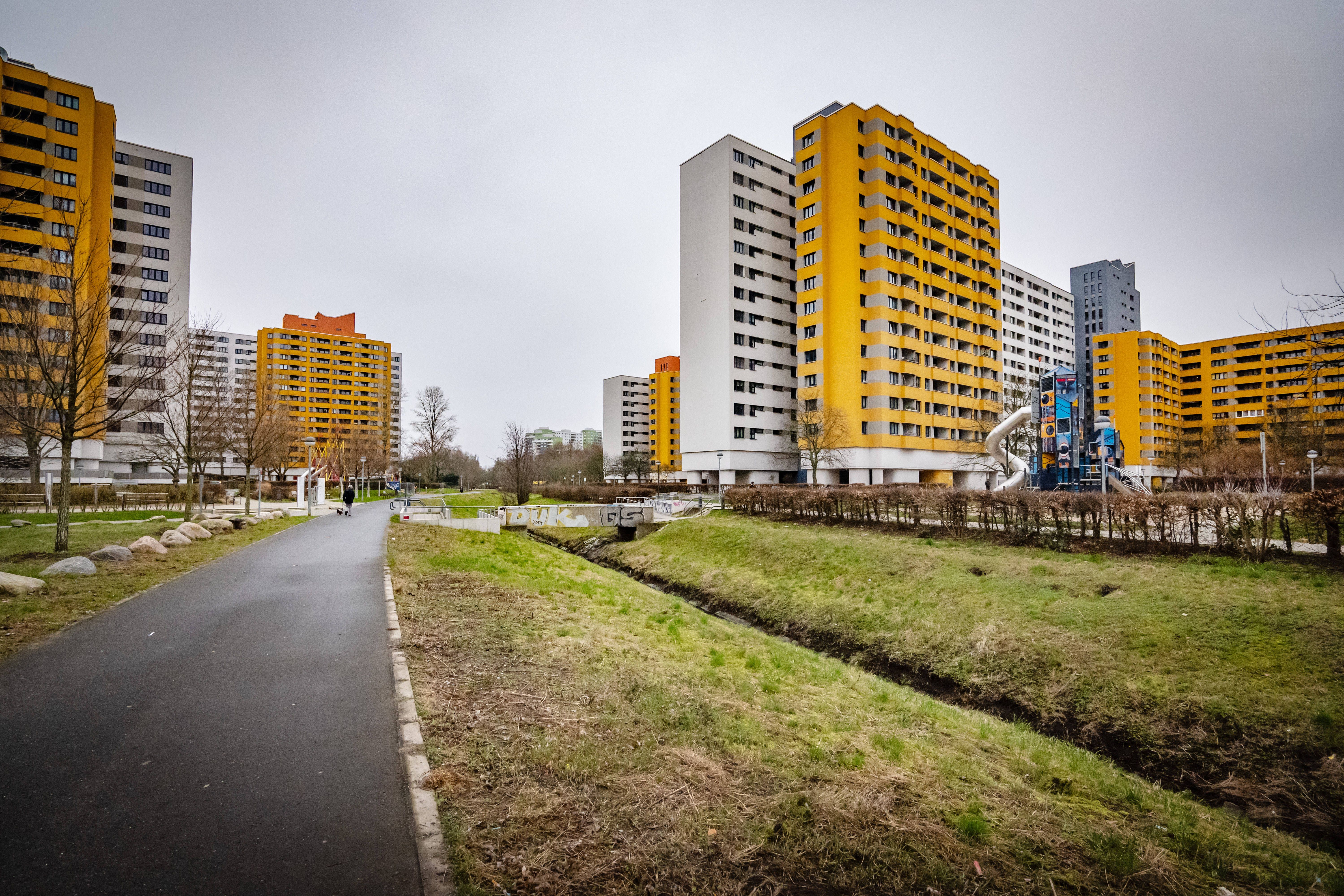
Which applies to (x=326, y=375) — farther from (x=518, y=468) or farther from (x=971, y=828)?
(x=971, y=828)

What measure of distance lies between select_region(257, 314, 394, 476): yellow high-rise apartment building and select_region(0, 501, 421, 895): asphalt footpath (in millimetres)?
99272

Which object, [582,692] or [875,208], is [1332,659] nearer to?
[582,692]

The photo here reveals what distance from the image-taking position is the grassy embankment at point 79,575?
820cm

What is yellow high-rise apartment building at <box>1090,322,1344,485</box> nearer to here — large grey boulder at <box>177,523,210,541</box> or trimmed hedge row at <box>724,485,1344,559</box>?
trimmed hedge row at <box>724,485,1344,559</box>

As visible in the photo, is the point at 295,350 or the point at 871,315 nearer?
the point at 871,315

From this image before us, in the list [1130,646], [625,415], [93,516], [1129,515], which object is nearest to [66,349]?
[93,516]

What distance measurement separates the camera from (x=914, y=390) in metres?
53.7

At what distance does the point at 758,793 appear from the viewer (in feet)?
16.2

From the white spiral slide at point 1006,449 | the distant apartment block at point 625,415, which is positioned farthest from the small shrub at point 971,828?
the distant apartment block at point 625,415

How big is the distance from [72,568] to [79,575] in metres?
0.29

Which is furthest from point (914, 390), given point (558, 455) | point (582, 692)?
point (558, 455)

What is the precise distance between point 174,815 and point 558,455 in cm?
10867

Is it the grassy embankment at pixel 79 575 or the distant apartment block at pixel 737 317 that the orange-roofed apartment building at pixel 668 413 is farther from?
the grassy embankment at pixel 79 575

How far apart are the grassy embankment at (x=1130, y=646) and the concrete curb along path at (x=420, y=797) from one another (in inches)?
346
